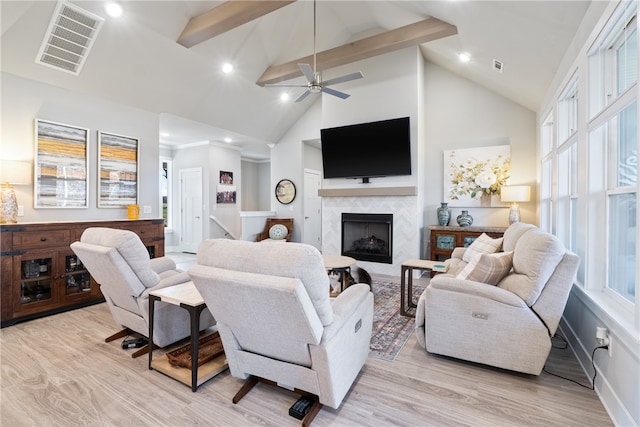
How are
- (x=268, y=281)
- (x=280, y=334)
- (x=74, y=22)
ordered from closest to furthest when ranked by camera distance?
(x=268, y=281), (x=280, y=334), (x=74, y=22)

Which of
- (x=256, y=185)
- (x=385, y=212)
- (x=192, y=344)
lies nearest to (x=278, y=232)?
(x=385, y=212)

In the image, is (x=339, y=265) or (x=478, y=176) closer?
(x=339, y=265)

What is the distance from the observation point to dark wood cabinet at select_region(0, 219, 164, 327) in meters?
3.10

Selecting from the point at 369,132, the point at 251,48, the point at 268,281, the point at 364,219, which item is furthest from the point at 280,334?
the point at 251,48

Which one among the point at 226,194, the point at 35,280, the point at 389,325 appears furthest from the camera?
the point at 226,194

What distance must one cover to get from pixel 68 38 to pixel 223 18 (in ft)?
6.01

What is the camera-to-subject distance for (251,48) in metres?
5.00

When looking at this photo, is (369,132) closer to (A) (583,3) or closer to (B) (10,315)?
(A) (583,3)

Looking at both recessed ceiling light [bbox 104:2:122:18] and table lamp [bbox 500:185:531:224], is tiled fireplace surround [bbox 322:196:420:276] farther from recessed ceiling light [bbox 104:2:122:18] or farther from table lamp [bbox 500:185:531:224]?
recessed ceiling light [bbox 104:2:122:18]

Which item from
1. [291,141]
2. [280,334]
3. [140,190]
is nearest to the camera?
[280,334]

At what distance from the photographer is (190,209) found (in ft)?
24.8

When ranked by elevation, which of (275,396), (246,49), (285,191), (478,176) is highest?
(246,49)

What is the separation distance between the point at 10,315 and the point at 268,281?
3468mm

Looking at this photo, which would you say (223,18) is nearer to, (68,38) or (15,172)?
(68,38)
